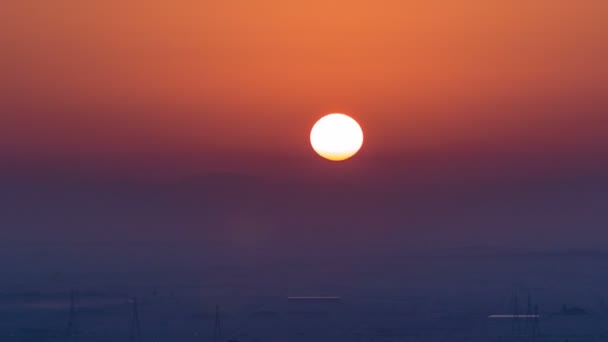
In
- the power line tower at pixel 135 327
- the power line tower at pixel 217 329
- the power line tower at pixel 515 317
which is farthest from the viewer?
the power line tower at pixel 515 317

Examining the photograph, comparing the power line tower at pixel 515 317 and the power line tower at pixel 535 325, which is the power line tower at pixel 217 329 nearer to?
the power line tower at pixel 515 317

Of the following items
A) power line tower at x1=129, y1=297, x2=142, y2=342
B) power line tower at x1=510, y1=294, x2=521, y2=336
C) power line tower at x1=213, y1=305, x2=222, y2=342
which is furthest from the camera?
power line tower at x1=510, y1=294, x2=521, y2=336

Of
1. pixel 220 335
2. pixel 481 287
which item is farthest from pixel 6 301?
pixel 481 287

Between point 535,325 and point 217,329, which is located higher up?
point 535,325

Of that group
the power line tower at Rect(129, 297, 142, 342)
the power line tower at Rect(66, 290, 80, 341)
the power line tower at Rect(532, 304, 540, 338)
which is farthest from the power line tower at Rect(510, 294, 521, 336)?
the power line tower at Rect(66, 290, 80, 341)

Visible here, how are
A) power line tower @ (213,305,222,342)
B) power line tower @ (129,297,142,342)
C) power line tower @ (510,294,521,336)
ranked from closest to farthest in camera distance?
power line tower @ (129,297,142,342)
power line tower @ (213,305,222,342)
power line tower @ (510,294,521,336)

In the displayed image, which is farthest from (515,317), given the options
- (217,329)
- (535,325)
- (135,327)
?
(135,327)

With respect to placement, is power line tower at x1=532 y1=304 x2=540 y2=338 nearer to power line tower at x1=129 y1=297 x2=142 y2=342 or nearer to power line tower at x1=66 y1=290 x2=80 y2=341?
→ power line tower at x1=129 y1=297 x2=142 y2=342

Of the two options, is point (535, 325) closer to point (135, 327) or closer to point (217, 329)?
point (217, 329)

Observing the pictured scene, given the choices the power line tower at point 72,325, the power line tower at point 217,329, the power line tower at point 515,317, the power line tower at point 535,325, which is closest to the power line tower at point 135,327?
the power line tower at point 72,325

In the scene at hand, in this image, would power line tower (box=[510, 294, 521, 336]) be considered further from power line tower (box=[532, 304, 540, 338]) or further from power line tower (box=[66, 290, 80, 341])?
power line tower (box=[66, 290, 80, 341])

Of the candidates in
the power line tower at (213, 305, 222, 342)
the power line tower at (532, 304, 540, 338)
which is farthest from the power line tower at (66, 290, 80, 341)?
the power line tower at (532, 304, 540, 338)

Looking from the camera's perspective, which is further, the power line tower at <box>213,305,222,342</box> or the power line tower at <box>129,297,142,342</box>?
the power line tower at <box>213,305,222,342</box>

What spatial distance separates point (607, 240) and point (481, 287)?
18.4m
